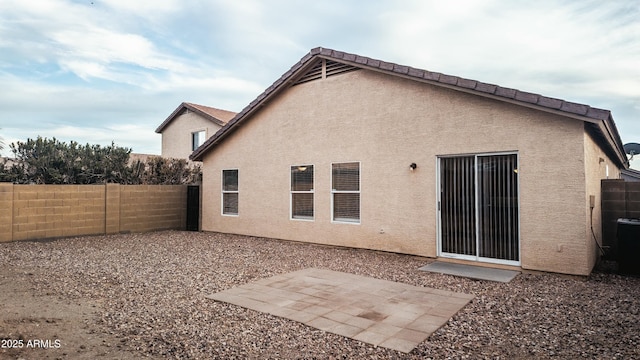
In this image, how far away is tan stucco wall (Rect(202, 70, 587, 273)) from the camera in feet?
Answer: 22.1

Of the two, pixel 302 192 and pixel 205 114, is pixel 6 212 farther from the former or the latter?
pixel 205 114

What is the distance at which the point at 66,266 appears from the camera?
7.49m

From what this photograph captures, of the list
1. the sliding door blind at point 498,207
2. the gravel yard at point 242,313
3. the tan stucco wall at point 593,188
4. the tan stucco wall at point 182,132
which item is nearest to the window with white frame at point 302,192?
the gravel yard at point 242,313

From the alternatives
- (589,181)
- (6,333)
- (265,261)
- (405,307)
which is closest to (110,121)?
(265,261)

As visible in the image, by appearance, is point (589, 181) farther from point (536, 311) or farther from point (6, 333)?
point (6, 333)

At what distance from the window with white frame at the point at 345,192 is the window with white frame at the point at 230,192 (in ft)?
13.7

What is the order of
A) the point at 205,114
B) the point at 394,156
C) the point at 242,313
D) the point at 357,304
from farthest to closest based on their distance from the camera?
the point at 205,114 → the point at 394,156 → the point at 357,304 → the point at 242,313

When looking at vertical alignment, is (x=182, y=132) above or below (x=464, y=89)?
above

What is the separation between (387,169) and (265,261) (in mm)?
3585

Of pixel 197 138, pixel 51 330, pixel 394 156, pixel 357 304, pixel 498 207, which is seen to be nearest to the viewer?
pixel 51 330

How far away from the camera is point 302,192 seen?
10617mm

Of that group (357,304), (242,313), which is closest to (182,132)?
(242,313)

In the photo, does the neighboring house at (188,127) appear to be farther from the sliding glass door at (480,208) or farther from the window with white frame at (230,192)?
the sliding glass door at (480,208)

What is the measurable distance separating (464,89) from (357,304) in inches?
197
